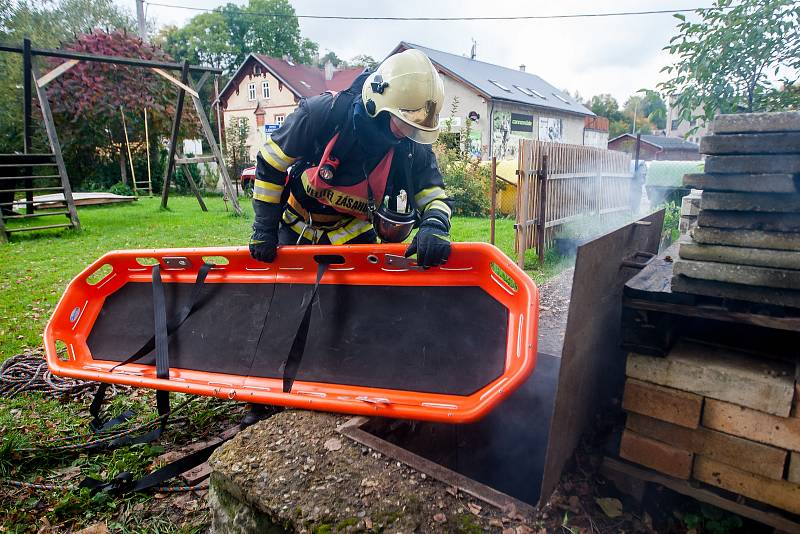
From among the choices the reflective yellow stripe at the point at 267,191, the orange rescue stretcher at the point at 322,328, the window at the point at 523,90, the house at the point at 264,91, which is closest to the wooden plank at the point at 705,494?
the orange rescue stretcher at the point at 322,328

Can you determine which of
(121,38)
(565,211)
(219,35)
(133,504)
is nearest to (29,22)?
(121,38)

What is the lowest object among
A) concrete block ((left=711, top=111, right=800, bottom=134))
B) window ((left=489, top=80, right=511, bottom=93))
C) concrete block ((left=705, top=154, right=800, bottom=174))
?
concrete block ((left=705, top=154, right=800, bottom=174))

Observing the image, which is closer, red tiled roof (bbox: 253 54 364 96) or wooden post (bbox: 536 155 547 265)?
wooden post (bbox: 536 155 547 265)

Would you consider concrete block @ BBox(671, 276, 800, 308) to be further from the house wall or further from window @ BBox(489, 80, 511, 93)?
the house wall

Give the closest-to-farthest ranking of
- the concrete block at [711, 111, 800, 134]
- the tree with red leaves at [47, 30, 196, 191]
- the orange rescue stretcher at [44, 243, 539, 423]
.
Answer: the concrete block at [711, 111, 800, 134] → the orange rescue stretcher at [44, 243, 539, 423] → the tree with red leaves at [47, 30, 196, 191]

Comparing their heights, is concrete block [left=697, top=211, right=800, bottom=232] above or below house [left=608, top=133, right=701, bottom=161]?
below

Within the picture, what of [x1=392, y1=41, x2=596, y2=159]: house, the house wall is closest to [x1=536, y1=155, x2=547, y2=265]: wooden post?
[x1=392, y1=41, x2=596, y2=159]: house

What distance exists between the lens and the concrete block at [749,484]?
191cm

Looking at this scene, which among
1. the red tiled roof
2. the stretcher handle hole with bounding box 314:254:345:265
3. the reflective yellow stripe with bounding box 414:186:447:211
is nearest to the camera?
the stretcher handle hole with bounding box 314:254:345:265

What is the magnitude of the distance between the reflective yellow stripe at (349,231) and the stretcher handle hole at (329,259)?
1.48 feet

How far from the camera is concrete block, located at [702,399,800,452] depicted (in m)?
1.85

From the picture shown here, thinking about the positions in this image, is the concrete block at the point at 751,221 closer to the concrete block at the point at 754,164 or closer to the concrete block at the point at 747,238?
the concrete block at the point at 747,238

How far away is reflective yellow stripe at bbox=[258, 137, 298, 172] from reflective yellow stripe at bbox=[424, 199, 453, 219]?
818 mm

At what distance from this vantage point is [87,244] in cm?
841
